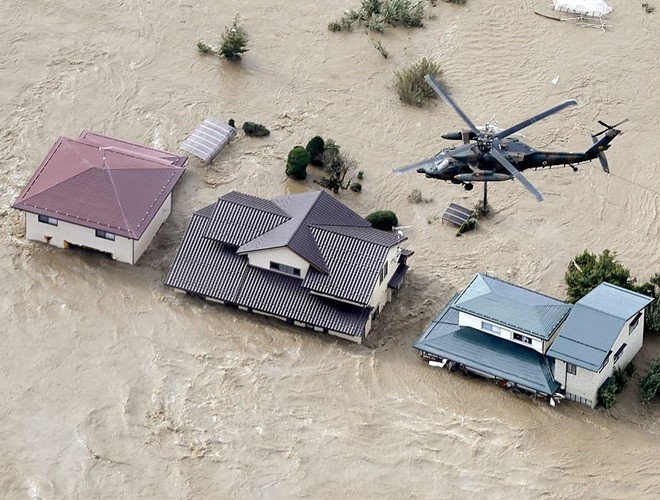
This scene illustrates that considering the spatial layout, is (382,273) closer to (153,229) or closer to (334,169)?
(334,169)

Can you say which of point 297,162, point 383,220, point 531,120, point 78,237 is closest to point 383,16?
point 297,162

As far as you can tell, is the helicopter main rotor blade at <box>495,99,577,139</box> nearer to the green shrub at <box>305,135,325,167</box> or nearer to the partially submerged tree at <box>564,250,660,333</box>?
the partially submerged tree at <box>564,250,660,333</box>

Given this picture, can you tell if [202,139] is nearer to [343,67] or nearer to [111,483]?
[343,67]

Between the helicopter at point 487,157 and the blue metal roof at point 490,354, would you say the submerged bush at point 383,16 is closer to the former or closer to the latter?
the helicopter at point 487,157

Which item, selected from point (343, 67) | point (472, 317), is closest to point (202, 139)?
point (343, 67)

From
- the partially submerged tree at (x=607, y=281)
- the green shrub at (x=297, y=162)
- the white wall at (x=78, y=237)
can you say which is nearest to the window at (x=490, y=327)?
the partially submerged tree at (x=607, y=281)

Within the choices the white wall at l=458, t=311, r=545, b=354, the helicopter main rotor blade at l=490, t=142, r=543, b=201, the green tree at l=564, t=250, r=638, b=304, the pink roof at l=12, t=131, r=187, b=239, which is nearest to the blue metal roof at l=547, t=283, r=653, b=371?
the white wall at l=458, t=311, r=545, b=354
